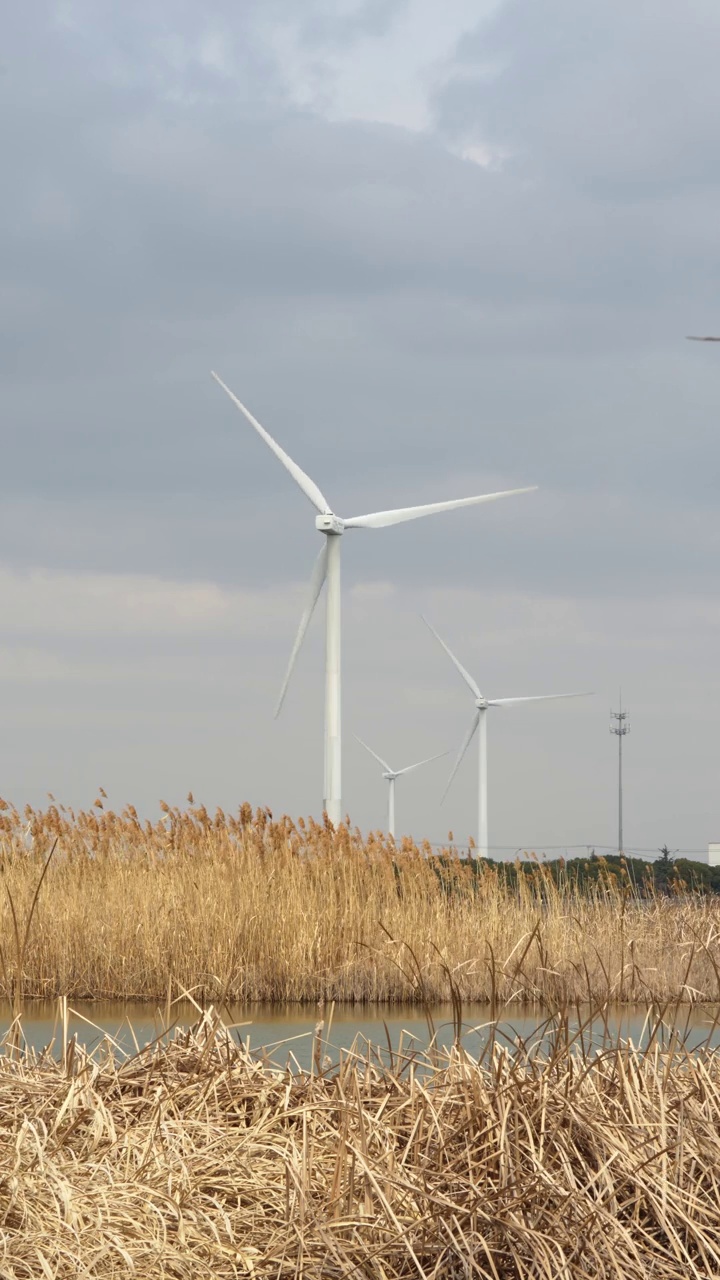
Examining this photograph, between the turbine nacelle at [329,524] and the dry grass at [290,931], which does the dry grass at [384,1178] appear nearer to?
the dry grass at [290,931]

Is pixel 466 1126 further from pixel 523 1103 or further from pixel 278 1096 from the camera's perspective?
pixel 278 1096

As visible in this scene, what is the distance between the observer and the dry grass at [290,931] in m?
A: 12.6

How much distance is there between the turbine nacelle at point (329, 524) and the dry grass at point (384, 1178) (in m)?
19.4

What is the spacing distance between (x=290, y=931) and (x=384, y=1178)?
8.98 metres

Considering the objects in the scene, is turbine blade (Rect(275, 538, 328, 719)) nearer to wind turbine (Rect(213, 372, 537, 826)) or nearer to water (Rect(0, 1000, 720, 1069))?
wind turbine (Rect(213, 372, 537, 826))

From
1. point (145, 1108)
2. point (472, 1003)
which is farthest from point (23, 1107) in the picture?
point (472, 1003)

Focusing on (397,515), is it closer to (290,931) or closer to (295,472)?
(295,472)

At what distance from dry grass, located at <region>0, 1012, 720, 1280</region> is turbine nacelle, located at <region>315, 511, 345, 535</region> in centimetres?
1940

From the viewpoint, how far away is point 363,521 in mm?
25078

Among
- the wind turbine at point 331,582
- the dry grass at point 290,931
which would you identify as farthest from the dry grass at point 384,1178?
the wind turbine at point 331,582

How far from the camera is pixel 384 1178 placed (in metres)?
3.99

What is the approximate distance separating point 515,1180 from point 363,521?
21332 millimetres

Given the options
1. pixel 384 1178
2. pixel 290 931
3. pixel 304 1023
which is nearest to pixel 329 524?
pixel 290 931

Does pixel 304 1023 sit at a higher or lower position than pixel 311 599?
lower
